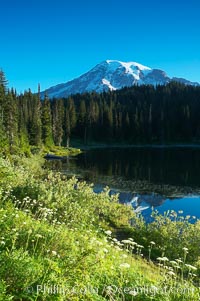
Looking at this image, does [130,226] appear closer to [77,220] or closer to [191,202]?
[77,220]

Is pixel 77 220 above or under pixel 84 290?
under

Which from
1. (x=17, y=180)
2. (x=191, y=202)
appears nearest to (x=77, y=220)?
(x=17, y=180)

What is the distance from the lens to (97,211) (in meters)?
17.7

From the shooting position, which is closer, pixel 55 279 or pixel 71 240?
pixel 55 279

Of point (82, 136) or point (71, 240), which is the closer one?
point (71, 240)

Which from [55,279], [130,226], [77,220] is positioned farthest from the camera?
[130,226]

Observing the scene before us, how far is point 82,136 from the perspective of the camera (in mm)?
128125

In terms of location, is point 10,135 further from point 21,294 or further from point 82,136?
point 82,136

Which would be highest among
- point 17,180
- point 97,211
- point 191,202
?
point 17,180

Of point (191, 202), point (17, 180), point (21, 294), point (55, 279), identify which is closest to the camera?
point (21, 294)

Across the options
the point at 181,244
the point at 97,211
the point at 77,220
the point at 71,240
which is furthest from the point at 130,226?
the point at 71,240

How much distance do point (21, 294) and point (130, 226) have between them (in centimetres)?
1308

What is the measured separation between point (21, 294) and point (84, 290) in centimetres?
102

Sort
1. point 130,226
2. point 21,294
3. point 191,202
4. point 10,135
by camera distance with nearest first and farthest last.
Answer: point 21,294 → point 130,226 → point 191,202 → point 10,135
